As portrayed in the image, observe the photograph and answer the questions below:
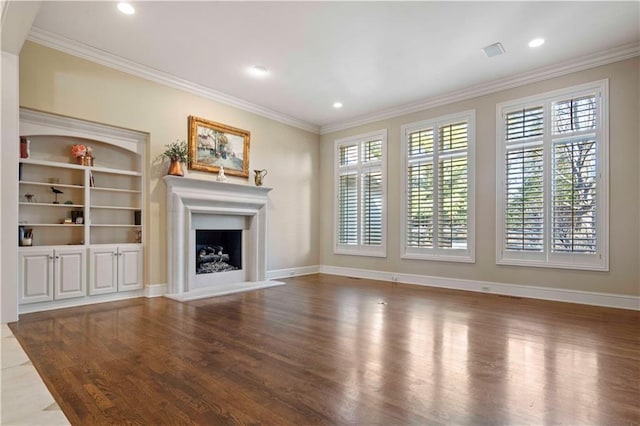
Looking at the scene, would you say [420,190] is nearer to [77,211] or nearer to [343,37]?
[343,37]

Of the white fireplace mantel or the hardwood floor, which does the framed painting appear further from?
the hardwood floor

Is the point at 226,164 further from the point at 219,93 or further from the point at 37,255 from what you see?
the point at 37,255

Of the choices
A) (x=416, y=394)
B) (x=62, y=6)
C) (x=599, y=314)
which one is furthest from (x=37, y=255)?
(x=599, y=314)

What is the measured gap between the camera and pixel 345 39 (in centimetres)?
430

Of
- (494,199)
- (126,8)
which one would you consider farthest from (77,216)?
(494,199)

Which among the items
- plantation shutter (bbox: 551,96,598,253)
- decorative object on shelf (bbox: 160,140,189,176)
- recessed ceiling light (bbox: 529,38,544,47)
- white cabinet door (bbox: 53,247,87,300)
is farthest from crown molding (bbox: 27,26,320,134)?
plantation shutter (bbox: 551,96,598,253)

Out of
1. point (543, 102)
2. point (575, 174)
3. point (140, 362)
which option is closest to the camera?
point (140, 362)

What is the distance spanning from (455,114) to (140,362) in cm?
583

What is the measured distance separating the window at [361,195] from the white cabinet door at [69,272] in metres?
4.75

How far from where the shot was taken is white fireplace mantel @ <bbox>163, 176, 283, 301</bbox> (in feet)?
17.3

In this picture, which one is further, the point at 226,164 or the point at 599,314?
the point at 226,164

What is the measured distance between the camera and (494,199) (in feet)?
18.2

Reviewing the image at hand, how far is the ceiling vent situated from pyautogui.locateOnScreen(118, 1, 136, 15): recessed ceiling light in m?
4.23

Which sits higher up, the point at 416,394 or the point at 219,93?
the point at 219,93
